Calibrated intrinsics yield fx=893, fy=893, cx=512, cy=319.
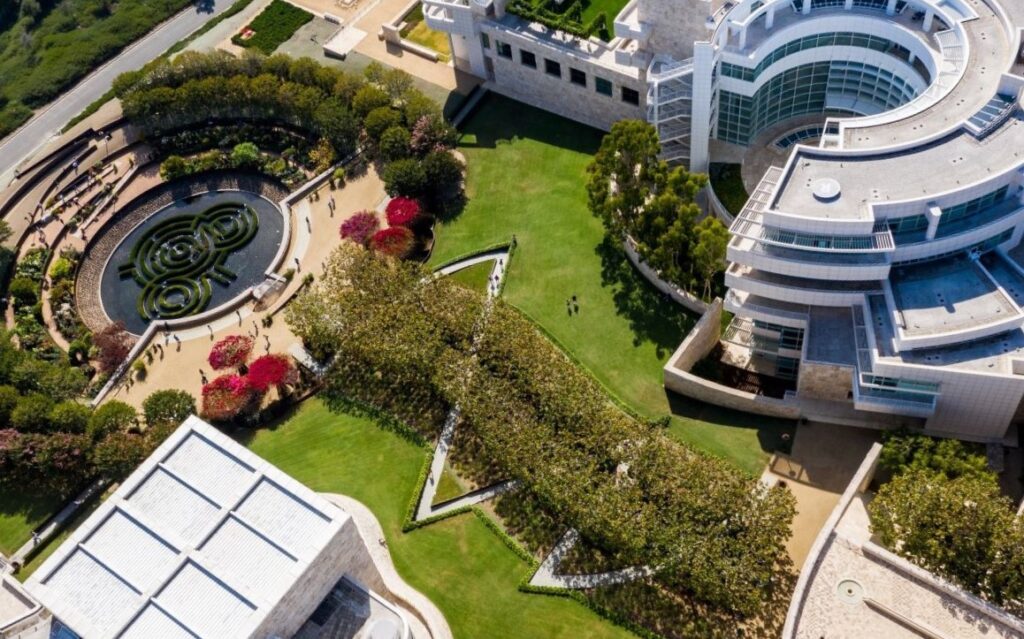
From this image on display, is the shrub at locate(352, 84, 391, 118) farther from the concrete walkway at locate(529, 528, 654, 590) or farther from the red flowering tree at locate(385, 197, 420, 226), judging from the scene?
the concrete walkway at locate(529, 528, 654, 590)

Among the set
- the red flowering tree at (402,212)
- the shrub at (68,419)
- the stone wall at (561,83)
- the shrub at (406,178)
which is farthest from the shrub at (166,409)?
the stone wall at (561,83)

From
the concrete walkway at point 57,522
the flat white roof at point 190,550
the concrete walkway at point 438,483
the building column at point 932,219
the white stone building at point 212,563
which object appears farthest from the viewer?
the concrete walkway at point 57,522

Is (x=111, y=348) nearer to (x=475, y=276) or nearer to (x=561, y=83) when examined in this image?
(x=475, y=276)

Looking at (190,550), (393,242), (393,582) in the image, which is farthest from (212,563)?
(393,242)

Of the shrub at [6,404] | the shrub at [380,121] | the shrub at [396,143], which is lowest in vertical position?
the shrub at [6,404]

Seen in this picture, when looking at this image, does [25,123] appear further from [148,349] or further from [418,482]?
[418,482]

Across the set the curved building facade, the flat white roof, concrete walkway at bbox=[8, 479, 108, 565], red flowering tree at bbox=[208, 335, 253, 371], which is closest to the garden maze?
red flowering tree at bbox=[208, 335, 253, 371]

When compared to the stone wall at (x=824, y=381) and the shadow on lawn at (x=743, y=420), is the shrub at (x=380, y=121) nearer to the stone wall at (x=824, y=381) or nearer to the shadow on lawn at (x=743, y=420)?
the shadow on lawn at (x=743, y=420)

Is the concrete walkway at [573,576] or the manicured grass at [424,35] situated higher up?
the manicured grass at [424,35]

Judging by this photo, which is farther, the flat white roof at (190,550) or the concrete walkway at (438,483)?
the concrete walkway at (438,483)
